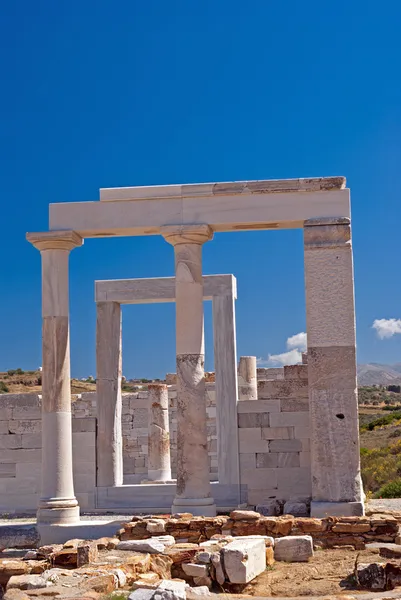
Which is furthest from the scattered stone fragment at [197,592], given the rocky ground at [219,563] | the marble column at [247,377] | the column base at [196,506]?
the marble column at [247,377]

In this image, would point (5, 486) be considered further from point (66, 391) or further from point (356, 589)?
point (356, 589)

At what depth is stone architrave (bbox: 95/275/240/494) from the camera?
20.6m

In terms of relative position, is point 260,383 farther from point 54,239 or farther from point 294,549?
point 294,549

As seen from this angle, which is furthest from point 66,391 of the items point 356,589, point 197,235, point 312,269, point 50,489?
point 356,589

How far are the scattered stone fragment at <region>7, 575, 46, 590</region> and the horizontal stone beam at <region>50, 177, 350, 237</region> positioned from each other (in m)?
7.99

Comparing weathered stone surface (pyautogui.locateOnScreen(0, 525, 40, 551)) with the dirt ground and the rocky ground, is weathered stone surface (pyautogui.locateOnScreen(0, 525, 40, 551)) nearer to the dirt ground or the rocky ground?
the rocky ground

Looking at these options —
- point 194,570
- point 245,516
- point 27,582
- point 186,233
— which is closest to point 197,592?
point 194,570

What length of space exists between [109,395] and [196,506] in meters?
6.36

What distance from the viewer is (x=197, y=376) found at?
17.4 metres

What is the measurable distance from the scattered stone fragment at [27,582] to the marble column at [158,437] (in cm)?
1469

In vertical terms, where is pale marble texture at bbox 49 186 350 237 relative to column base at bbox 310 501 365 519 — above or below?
above

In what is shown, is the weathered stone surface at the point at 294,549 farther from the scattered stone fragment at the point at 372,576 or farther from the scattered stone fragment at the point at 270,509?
the scattered stone fragment at the point at 270,509

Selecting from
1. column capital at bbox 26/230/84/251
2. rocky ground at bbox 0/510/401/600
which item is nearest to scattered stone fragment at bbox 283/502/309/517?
rocky ground at bbox 0/510/401/600

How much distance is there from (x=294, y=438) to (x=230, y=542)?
639 centimetres
